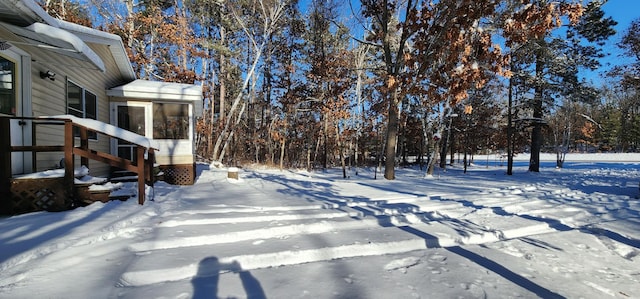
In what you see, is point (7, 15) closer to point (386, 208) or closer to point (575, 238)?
point (386, 208)

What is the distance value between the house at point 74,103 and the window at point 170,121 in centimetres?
2

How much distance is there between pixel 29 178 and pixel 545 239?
22.3 feet

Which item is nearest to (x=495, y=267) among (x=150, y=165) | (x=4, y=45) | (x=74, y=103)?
(x=150, y=165)

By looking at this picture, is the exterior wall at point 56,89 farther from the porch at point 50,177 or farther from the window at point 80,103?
the porch at point 50,177

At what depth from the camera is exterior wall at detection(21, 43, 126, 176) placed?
4.76m

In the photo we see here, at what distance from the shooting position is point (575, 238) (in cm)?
384

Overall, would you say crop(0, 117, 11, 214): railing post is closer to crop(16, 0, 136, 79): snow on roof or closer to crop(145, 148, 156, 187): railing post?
crop(16, 0, 136, 79): snow on roof

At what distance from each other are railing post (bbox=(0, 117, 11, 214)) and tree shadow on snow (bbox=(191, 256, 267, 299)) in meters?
3.08

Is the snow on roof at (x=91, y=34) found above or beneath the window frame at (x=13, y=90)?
above

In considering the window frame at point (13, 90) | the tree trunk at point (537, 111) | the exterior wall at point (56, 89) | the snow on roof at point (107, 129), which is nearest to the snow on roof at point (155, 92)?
the exterior wall at point (56, 89)

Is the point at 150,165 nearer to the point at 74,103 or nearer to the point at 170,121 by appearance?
the point at 74,103

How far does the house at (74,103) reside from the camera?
12.7 feet

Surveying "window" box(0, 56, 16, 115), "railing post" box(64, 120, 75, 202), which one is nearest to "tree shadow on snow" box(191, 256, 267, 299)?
"railing post" box(64, 120, 75, 202)

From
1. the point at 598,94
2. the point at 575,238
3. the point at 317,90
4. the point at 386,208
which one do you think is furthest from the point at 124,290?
the point at 598,94
